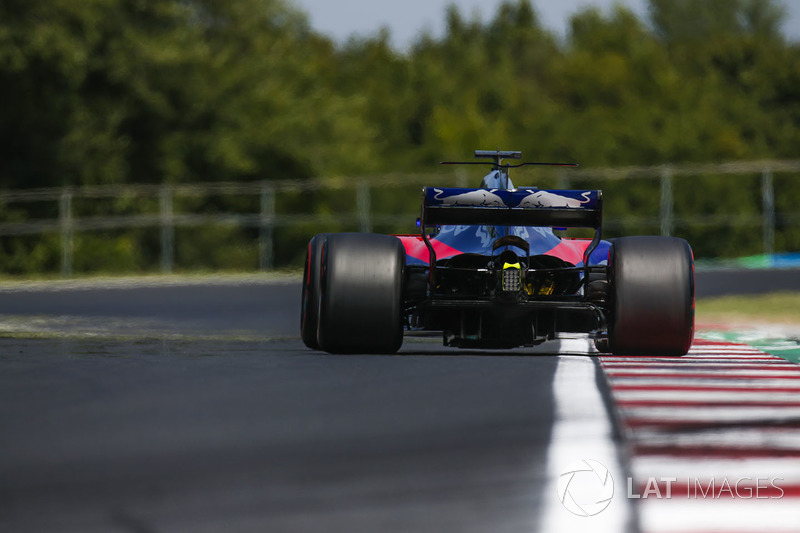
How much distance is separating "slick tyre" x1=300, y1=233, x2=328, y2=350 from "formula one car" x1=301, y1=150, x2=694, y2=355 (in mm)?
11

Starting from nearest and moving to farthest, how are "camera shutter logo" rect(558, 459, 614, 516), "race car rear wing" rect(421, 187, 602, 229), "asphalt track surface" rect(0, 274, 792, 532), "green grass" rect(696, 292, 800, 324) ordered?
1. "asphalt track surface" rect(0, 274, 792, 532)
2. "camera shutter logo" rect(558, 459, 614, 516)
3. "race car rear wing" rect(421, 187, 602, 229)
4. "green grass" rect(696, 292, 800, 324)

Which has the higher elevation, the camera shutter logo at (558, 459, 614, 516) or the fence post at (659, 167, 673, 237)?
the fence post at (659, 167, 673, 237)

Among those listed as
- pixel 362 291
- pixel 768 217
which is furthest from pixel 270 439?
pixel 768 217

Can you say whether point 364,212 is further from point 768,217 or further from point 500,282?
point 500,282

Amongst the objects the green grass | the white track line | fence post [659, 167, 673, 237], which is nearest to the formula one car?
the white track line

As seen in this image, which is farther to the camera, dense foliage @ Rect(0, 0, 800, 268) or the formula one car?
dense foliage @ Rect(0, 0, 800, 268)

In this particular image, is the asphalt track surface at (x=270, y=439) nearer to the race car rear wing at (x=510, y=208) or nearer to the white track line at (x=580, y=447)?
the white track line at (x=580, y=447)

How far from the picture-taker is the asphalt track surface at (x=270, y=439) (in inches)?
223

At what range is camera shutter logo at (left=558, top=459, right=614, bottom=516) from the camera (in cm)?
580

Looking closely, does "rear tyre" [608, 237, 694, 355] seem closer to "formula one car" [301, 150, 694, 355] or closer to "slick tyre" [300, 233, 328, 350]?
"formula one car" [301, 150, 694, 355]

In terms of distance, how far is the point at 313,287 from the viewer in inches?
460

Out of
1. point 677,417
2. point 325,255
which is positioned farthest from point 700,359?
point 677,417

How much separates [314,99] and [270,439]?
43139mm

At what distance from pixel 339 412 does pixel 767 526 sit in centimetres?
332
